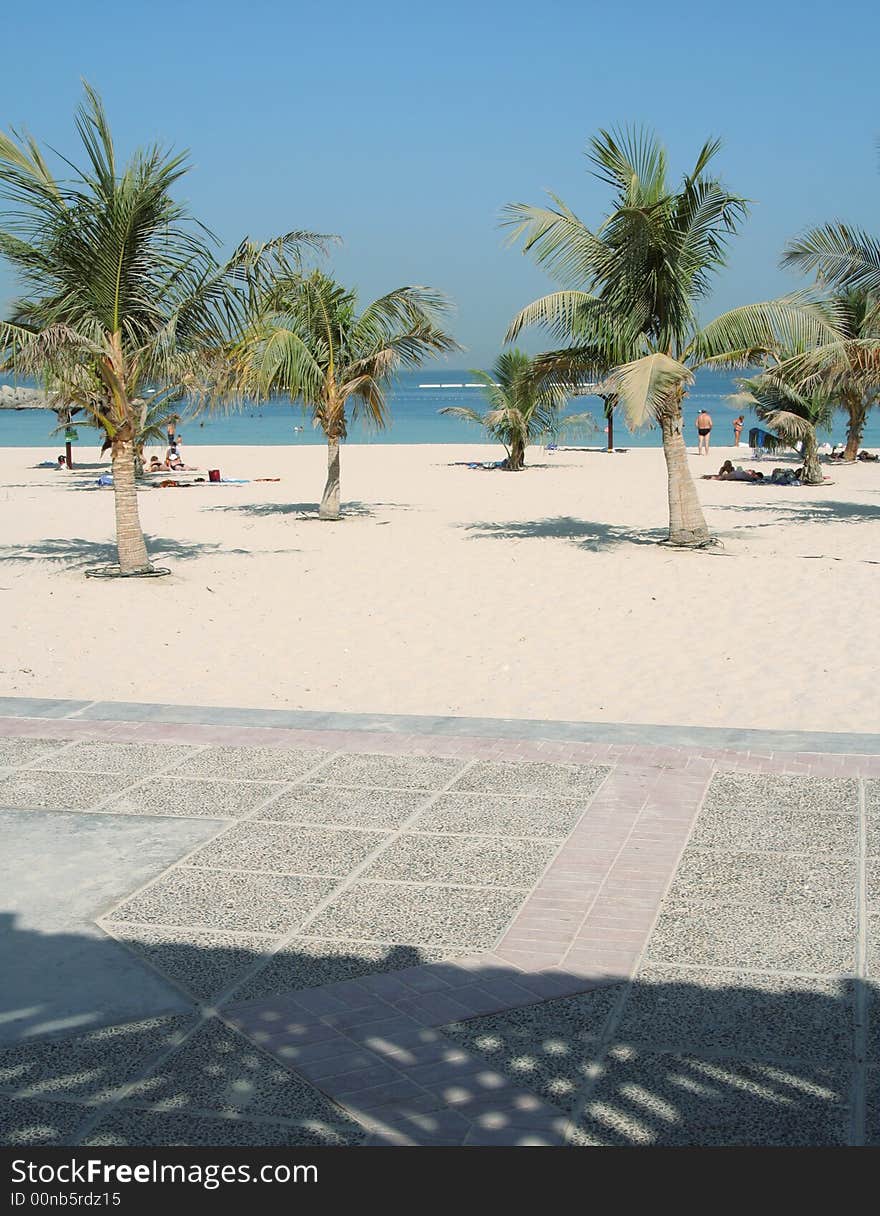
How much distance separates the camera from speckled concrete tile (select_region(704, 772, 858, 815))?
18.8ft

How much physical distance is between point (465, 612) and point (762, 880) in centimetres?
652

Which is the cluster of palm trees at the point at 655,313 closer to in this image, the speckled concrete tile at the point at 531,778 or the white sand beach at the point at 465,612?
the white sand beach at the point at 465,612

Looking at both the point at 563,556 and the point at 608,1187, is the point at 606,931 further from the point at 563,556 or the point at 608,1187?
the point at 563,556

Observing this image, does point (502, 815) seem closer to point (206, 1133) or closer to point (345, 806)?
point (345, 806)

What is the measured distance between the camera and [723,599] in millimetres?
11656

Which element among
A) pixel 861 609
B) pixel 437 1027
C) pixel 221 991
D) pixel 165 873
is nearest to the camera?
pixel 437 1027

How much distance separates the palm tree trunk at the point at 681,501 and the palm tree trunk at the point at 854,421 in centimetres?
1427

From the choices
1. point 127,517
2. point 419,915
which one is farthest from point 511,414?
point 419,915

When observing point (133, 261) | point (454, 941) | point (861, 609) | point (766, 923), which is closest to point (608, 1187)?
point (454, 941)

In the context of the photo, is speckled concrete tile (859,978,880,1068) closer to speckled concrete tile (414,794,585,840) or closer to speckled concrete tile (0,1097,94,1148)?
speckled concrete tile (414,794,585,840)

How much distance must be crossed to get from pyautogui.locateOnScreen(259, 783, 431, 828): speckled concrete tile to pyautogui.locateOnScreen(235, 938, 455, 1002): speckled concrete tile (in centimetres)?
123

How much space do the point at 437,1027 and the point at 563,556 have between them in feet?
38.1

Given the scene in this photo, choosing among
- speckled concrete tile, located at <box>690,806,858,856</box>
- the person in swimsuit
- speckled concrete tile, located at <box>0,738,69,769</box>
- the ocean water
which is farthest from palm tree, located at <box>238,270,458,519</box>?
the person in swimsuit

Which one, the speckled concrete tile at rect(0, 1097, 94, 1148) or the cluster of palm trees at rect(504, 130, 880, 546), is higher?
the cluster of palm trees at rect(504, 130, 880, 546)
